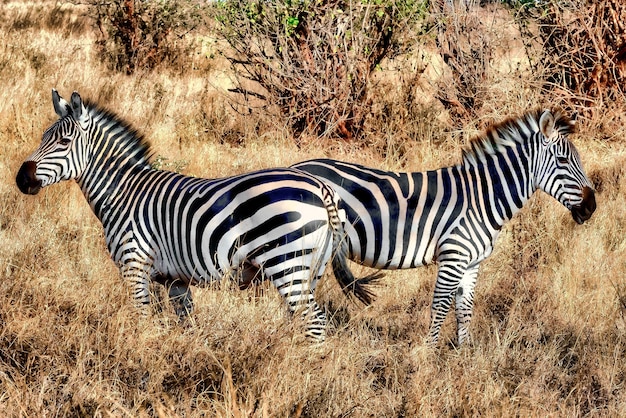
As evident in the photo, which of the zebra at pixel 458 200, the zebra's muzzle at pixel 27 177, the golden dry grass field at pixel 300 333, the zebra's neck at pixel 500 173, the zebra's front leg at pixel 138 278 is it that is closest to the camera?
the golden dry grass field at pixel 300 333

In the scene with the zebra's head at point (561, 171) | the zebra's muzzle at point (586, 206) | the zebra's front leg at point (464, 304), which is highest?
the zebra's head at point (561, 171)

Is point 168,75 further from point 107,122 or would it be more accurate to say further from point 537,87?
point 107,122

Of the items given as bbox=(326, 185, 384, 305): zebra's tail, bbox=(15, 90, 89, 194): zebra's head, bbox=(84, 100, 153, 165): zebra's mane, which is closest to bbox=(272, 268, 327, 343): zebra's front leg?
bbox=(326, 185, 384, 305): zebra's tail

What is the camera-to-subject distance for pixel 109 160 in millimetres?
4621

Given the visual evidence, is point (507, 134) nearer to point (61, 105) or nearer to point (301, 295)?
point (301, 295)

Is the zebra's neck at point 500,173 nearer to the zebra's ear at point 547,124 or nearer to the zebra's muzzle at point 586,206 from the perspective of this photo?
the zebra's ear at point 547,124

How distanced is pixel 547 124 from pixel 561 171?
0.96 feet

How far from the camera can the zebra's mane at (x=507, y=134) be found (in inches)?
192

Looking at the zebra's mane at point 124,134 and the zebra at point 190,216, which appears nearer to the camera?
the zebra at point 190,216

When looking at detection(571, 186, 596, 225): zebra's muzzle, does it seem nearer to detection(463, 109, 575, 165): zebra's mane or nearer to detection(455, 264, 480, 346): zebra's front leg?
detection(463, 109, 575, 165): zebra's mane

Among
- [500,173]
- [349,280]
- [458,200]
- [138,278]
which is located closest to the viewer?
[349,280]

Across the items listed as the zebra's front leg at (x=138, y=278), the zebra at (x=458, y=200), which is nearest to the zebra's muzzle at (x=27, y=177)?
the zebra's front leg at (x=138, y=278)

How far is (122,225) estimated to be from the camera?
4312 mm

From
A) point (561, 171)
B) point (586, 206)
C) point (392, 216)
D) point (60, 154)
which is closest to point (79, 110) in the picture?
point (60, 154)
